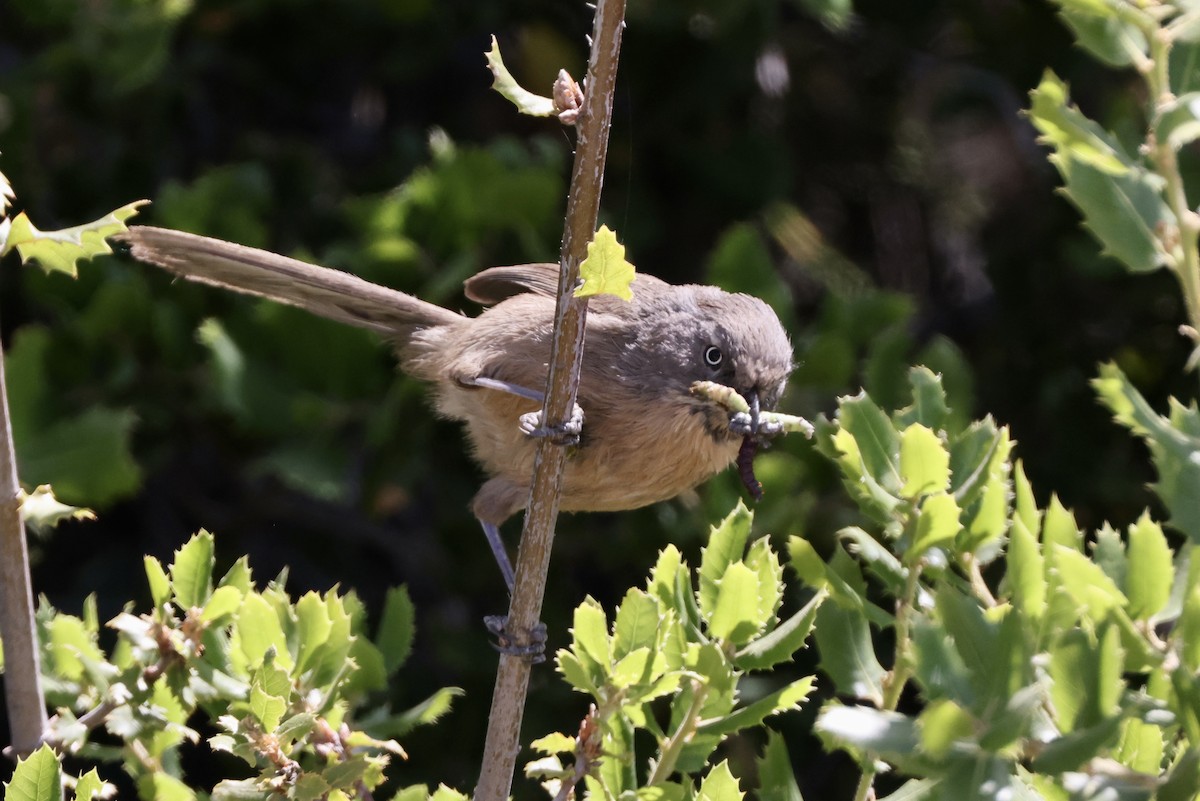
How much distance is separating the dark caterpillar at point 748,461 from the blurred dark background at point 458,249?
0.30m

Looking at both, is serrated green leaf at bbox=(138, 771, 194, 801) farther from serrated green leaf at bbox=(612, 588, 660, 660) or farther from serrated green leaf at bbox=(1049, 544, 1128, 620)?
serrated green leaf at bbox=(1049, 544, 1128, 620)

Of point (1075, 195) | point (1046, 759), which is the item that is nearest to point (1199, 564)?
point (1046, 759)

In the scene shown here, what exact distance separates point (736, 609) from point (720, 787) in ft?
0.94

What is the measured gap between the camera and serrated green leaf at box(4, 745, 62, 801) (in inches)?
88.0

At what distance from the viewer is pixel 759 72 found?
5809 millimetres

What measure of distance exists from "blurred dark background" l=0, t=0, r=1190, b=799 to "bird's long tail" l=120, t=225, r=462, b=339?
1.10 ft

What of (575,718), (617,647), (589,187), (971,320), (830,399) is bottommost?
(575,718)

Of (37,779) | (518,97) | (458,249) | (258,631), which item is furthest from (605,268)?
(458,249)

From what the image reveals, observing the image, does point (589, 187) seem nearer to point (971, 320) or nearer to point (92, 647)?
point (92, 647)

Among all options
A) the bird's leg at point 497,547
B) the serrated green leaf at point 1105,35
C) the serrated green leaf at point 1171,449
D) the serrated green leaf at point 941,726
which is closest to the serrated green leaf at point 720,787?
the serrated green leaf at point 941,726

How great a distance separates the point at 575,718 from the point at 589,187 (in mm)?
2699

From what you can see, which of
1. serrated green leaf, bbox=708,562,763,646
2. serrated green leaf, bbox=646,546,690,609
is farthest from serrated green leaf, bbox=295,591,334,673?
serrated green leaf, bbox=708,562,763,646

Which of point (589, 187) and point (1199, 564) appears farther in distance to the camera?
point (589, 187)

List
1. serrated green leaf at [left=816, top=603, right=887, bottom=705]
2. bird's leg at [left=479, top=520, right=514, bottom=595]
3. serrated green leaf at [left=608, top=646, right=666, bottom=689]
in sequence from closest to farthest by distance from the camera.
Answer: serrated green leaf at [left=608, top=646, right=666, bottom=689] < serrated green leaf at [left=816, top=603, right=887, bottom=705] < bird's leg at [left=479, top=520, right=514, bottom=595]
